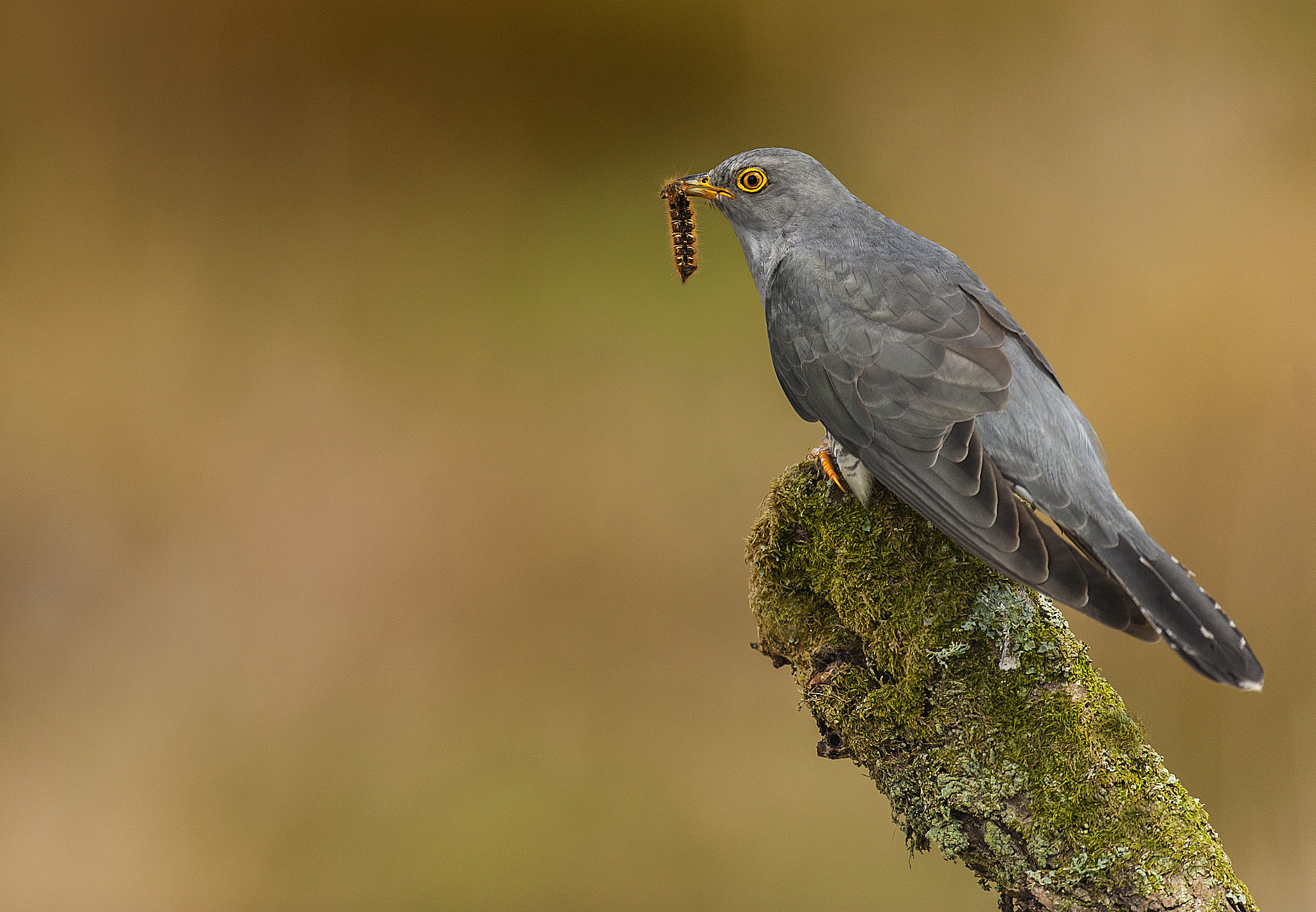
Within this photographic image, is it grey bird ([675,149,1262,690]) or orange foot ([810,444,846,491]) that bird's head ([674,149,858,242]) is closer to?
grey bird ([675,149,1262,690])

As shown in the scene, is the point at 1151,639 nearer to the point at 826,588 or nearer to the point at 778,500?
the point at 826,588

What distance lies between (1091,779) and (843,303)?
1348 millimetres

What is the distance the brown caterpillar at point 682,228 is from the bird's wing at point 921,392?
1.58 feet

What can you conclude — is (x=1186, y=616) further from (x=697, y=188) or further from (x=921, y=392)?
(x=697, y=188)

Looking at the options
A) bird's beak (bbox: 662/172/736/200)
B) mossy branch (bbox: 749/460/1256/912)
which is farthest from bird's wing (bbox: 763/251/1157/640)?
bird's beak (bbox: 662/172/736/200)

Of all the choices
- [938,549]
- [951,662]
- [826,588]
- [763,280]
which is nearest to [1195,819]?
[951,662]

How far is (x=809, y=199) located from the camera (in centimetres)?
314

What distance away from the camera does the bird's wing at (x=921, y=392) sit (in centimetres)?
203

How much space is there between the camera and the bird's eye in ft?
10.4

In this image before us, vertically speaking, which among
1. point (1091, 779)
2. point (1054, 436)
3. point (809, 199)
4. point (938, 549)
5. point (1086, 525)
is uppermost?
point (809, 199)

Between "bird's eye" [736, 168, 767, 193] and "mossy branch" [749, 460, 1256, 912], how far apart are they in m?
1.16

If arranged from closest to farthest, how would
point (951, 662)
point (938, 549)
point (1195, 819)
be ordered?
1. point (1195, 819)
2. point (951, 662)
3. point (938, 549)

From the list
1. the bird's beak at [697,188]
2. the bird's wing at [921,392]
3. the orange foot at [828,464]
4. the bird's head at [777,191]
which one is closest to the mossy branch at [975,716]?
the orange foot at [828,464]

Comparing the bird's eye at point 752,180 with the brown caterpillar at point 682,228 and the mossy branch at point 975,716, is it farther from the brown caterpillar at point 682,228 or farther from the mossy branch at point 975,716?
the mossy branch at point 975,716
